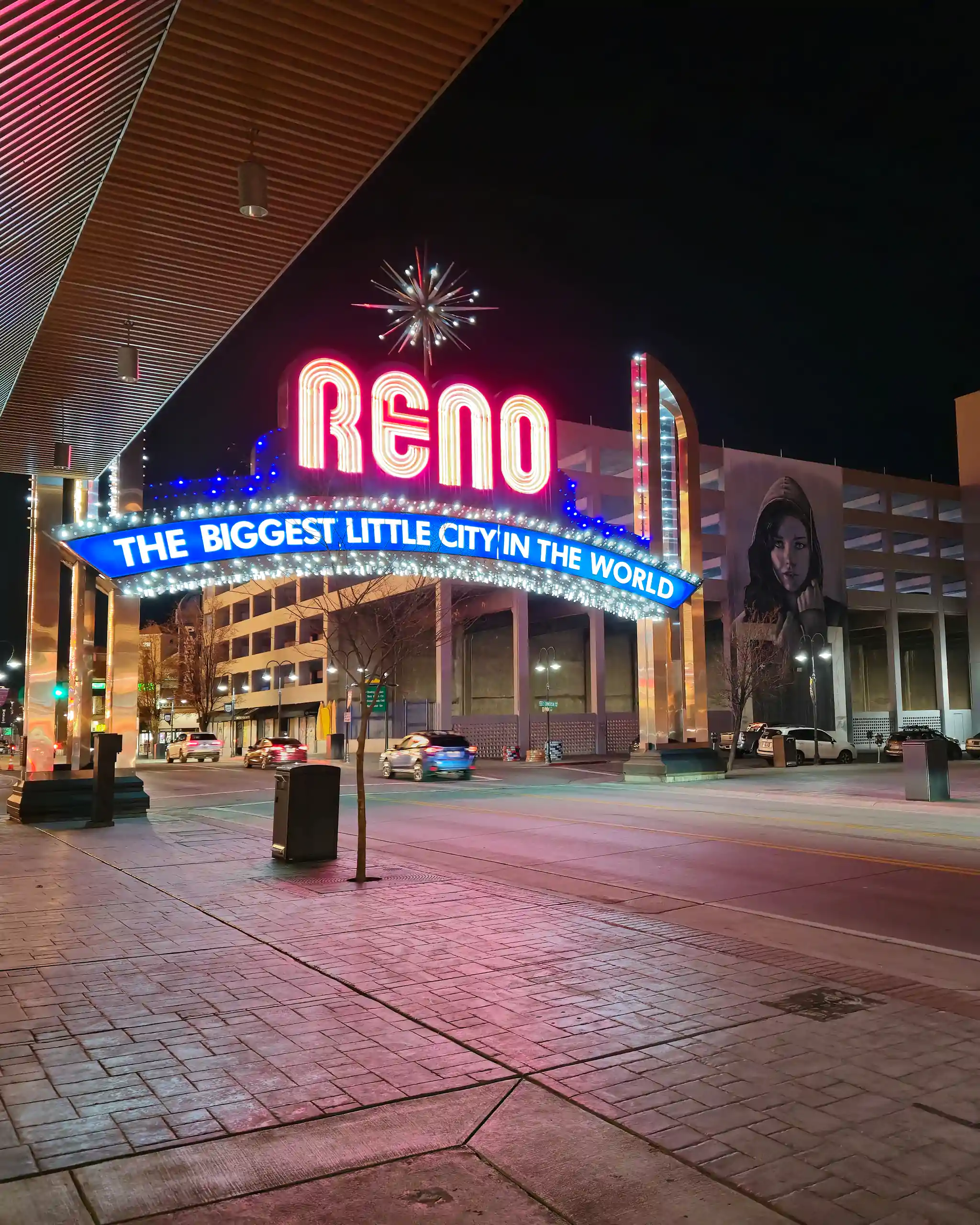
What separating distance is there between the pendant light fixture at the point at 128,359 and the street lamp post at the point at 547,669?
3626 centimetres

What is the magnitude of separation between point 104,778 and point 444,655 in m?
33.6

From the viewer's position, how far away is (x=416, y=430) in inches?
875

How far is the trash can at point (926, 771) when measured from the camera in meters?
20.5

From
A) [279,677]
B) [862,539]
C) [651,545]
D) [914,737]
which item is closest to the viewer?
[651,545]

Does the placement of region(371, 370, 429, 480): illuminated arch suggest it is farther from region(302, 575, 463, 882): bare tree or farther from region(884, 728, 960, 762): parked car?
region(884, 728, 960, 762): parked car

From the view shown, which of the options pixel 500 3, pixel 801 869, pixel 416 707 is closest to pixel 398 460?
pixel 801 869

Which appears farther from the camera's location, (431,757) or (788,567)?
(788,567)

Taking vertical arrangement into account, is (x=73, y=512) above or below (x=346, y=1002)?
above

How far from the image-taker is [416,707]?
183ft

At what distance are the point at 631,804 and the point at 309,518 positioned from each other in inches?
351

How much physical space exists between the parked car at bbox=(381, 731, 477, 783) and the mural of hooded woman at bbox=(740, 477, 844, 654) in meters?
25.9

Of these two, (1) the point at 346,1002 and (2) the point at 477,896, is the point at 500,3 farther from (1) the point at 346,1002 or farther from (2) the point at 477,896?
(2) the point at 477,896

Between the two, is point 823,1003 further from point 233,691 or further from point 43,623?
point 233,691

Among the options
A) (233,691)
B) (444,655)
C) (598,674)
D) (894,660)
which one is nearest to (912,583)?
(894,660)
